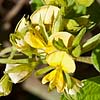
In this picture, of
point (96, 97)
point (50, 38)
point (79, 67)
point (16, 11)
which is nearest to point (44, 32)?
point (50, 38)

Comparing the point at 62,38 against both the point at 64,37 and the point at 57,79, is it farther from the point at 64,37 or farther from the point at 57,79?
the point at 57,79

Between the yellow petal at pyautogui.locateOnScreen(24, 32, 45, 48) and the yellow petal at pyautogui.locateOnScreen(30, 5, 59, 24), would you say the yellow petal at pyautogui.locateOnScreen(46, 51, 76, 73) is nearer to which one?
the yellow petal at pyautogui.locateOnScreen(24, 32, 45, 48)

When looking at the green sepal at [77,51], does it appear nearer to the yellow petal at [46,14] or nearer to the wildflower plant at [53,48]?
the wildflower plant at [53,48]

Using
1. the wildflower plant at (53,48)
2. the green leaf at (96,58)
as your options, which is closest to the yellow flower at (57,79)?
the wildflower plant at (53,48)

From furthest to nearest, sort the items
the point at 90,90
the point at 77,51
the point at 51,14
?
the point at 90,90
the point at 51,14
the point at 77,51

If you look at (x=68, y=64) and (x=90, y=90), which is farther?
(x=90, y=90)

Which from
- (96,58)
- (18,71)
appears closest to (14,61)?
(18,71)
